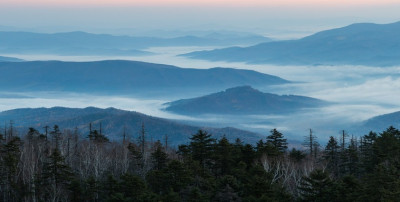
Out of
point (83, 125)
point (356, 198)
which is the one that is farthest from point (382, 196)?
point (83, 125)

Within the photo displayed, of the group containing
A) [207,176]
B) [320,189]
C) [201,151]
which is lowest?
[320,189]

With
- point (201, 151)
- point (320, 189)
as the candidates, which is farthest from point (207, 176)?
point (320, 189)

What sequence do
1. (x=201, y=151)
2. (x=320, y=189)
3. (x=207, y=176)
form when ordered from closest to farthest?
(x=320, y=189) → (x=207, y=176) → (x=201, y=151)

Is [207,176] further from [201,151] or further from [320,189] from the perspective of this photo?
[320,189]

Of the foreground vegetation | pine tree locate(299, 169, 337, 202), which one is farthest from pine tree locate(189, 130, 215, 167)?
pine tree locate(299, 169, 337, 202)

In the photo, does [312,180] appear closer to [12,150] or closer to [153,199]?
[153,199]

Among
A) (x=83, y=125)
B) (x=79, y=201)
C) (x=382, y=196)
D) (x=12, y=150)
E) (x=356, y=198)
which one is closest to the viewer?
(x=382, y=196)

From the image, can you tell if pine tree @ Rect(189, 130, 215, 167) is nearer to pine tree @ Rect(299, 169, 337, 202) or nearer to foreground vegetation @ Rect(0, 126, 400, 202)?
foreground vegetation @ Rect(0, 126, 400, 202)

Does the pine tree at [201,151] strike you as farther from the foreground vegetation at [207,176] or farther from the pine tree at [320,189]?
the pine tree at [320,189]

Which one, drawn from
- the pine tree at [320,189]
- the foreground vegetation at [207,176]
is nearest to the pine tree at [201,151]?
the foreground vegetation at [207,176]
